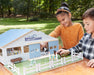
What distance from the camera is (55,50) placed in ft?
3.88

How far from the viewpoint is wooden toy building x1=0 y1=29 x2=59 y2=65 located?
0.93 m

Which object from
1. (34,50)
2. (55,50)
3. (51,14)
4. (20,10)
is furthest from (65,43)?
(51,14)

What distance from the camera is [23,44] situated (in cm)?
98

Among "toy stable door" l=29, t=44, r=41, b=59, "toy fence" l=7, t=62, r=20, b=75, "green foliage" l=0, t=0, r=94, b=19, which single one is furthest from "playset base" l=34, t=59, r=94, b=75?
"green foliage" l=0, t=0, r=94, b=19

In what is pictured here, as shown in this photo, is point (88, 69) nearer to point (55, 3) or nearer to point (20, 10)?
point (20, 10)

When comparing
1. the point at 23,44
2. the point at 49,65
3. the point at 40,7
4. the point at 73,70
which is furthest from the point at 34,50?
the point at 40,7

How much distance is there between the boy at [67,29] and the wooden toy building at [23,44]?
0.80 ft

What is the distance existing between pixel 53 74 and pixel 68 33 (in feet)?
2.04

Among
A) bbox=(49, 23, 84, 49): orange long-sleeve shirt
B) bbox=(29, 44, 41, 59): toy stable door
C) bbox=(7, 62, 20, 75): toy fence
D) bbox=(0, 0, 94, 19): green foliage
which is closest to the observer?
bbox=(7, 62, 20, 75): toy fence

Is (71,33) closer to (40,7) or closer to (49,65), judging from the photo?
(49,65)

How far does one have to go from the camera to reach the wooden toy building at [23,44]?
3.04ft

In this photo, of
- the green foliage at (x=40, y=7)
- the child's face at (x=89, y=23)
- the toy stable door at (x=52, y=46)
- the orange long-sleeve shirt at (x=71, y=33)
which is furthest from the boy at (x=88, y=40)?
the green foliage at (x=40, y=7)

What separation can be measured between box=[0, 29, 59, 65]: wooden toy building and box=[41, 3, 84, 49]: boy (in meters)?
0.24

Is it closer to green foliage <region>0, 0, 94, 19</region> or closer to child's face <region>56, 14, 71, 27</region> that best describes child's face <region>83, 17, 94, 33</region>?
child's face <region>56, 14, 71, 27</region>
